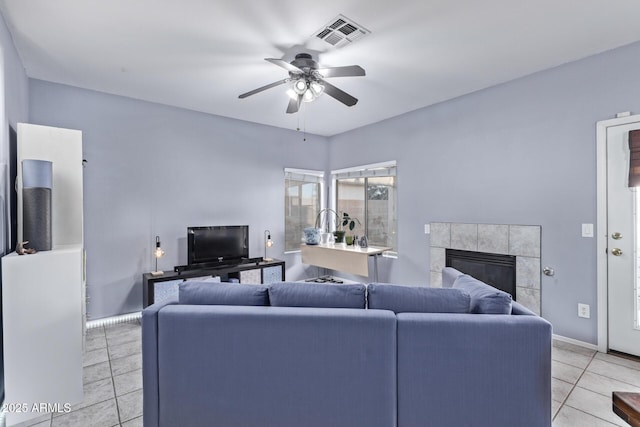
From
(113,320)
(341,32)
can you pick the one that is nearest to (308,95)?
(341,32)

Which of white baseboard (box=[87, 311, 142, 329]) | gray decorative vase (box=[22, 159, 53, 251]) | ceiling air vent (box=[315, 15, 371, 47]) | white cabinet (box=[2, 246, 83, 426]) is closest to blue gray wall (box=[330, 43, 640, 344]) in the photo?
ceiling air vent (box=[315, 15, 371, 47])

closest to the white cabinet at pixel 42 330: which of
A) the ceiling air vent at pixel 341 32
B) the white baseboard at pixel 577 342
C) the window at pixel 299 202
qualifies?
the ceiling air vent at pixel 341 32

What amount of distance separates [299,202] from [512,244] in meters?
3.21

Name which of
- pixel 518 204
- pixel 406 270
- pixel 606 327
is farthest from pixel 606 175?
pixel 406 270

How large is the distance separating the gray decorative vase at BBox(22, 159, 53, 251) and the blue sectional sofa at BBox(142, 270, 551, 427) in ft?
3.64

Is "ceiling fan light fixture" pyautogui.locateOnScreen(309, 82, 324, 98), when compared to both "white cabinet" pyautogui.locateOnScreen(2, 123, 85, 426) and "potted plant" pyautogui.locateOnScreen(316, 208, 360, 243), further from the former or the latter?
"potted plant" pyautogui.locateOnScreen(316, 208, 360, 243)

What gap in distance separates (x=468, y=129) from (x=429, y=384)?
303cm

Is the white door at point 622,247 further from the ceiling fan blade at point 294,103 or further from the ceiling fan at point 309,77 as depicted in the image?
the ceiling fan blade at point 294,103

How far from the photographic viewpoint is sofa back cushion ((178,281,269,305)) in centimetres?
186

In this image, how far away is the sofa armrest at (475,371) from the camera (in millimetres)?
1600

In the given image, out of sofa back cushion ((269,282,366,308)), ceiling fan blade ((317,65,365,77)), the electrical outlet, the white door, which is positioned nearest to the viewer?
sofa back cushion ((269,282,366,308))

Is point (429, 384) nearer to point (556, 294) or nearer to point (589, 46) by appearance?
point (556, 294)

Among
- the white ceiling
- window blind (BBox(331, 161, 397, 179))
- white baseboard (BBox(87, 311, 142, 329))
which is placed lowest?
white baseboard (BBox(87, 311, 142, 329))

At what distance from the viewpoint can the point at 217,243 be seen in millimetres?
4148
